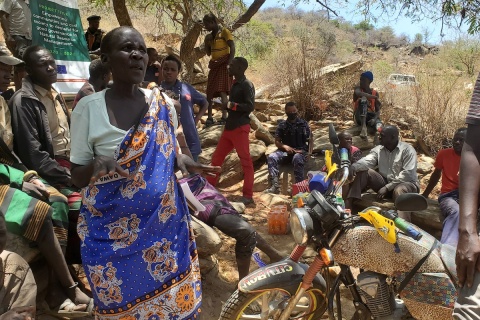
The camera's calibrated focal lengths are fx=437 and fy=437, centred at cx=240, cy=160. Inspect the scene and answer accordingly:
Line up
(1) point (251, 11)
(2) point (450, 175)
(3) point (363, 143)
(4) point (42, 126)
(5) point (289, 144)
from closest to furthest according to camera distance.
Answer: (4) point (42, 126), (2) point (450, 175), (5) point (289, 144), (3) point (363, 143), (1) point (251, 11)

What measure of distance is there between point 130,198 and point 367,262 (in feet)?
4.10

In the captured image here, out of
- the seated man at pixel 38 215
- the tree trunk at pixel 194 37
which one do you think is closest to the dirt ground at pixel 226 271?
the seated man at pixel 38 215

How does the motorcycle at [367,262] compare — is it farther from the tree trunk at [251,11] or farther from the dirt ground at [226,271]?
the tree trunk at [251,11]

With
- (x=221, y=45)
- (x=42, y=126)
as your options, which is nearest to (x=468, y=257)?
(x=42, y=126)

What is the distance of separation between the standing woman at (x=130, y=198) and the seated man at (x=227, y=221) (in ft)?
3.21

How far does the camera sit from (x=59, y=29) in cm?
539

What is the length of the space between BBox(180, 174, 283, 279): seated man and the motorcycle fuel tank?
62cm

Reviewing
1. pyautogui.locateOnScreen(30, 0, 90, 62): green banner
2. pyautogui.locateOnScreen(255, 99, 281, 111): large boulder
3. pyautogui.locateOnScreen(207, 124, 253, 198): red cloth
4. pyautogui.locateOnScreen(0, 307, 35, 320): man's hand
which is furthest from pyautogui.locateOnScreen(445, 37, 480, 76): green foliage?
pyautogui.locateOnScreen(0, 307, 35, 320): man's hand

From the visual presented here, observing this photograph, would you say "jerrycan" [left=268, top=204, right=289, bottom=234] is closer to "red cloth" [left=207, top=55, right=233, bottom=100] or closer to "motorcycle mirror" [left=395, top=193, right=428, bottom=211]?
"motorcycle mirror" [left=395, top=193, right=428, bottom=211]

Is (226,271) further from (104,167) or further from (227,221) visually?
(104,167)

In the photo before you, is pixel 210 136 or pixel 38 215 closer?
pixel 38 215

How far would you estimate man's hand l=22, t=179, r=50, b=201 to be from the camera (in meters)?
2.49

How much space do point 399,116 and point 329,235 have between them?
7727mm

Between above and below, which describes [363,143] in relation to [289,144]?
below
